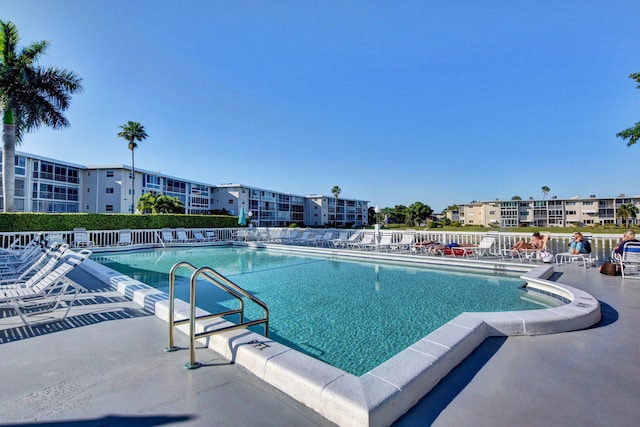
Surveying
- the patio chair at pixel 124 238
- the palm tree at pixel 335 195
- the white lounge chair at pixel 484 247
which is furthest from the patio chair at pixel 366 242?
the palm tree at pixel 335 195

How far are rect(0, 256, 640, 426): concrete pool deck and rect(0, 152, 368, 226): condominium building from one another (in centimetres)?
2347

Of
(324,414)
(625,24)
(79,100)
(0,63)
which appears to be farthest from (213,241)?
(625,24)

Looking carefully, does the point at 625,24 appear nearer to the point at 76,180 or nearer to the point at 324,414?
the point at 324,414

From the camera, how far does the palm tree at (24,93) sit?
47.4 ft

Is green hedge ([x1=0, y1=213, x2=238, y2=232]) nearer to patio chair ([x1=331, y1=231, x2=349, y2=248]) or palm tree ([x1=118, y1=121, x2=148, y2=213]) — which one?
patio chair ([x1=331, y1=231, x2=349, y2=248])

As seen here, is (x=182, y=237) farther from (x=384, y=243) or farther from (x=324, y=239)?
(x=384, y=243)

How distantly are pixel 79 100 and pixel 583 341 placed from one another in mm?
22795

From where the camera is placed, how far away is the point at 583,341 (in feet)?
11.7

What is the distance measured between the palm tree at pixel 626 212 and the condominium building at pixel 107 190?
60630 millimetres

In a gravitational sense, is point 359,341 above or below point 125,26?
below

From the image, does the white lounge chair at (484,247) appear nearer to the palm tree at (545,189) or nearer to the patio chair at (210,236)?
the patio chair at (210,236)

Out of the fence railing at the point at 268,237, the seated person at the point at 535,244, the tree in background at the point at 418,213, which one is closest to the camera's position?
the seated person at the point at 535,244

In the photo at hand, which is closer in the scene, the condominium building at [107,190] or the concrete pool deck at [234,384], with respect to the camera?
the concrete pool deck at [234,384]

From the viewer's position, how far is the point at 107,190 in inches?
1344
